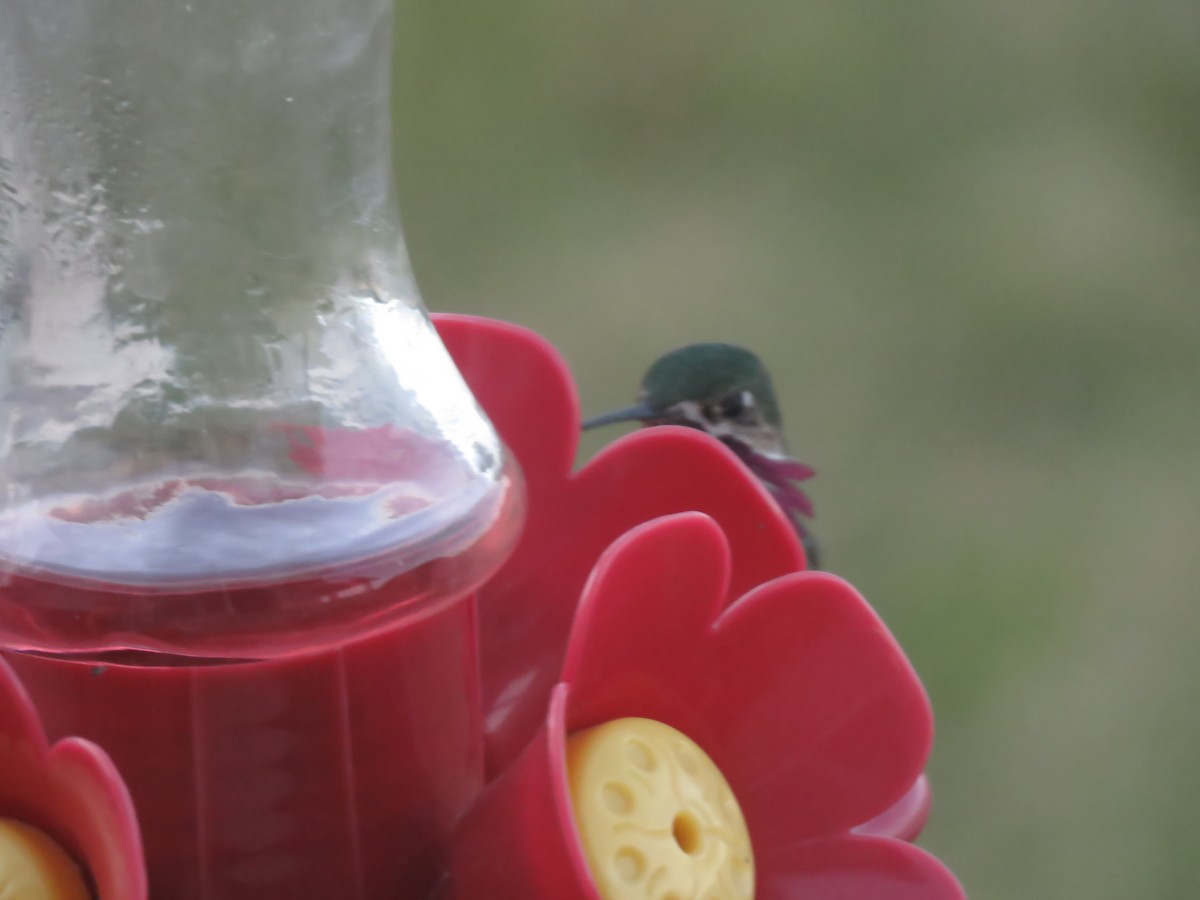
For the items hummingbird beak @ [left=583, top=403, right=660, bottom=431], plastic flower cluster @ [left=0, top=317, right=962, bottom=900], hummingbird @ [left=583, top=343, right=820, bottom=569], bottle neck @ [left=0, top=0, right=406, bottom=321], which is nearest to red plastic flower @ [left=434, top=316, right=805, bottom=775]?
plastic flower cluster @ [left=0, top=317, right=962, bottom=900]

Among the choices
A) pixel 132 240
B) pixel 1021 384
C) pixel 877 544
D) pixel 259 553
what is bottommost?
pixel 877 544

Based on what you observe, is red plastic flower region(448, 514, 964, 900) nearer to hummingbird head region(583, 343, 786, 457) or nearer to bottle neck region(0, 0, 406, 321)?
bottle neck region(0, 0, 406, 321)

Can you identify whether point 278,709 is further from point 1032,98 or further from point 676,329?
point 1032,98

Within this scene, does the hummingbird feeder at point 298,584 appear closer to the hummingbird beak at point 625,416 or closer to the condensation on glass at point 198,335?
the condensation on glass at point 198,335

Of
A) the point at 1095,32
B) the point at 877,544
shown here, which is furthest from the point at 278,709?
the point at 1095,32

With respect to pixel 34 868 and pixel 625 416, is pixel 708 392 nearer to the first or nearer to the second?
pixel 625 416

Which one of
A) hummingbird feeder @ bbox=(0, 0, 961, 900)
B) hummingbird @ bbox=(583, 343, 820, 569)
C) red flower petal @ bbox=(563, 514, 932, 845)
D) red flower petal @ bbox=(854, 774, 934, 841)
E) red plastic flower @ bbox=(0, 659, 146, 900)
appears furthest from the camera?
hummingbird @ bbox=(583, 343, 820, 569)
